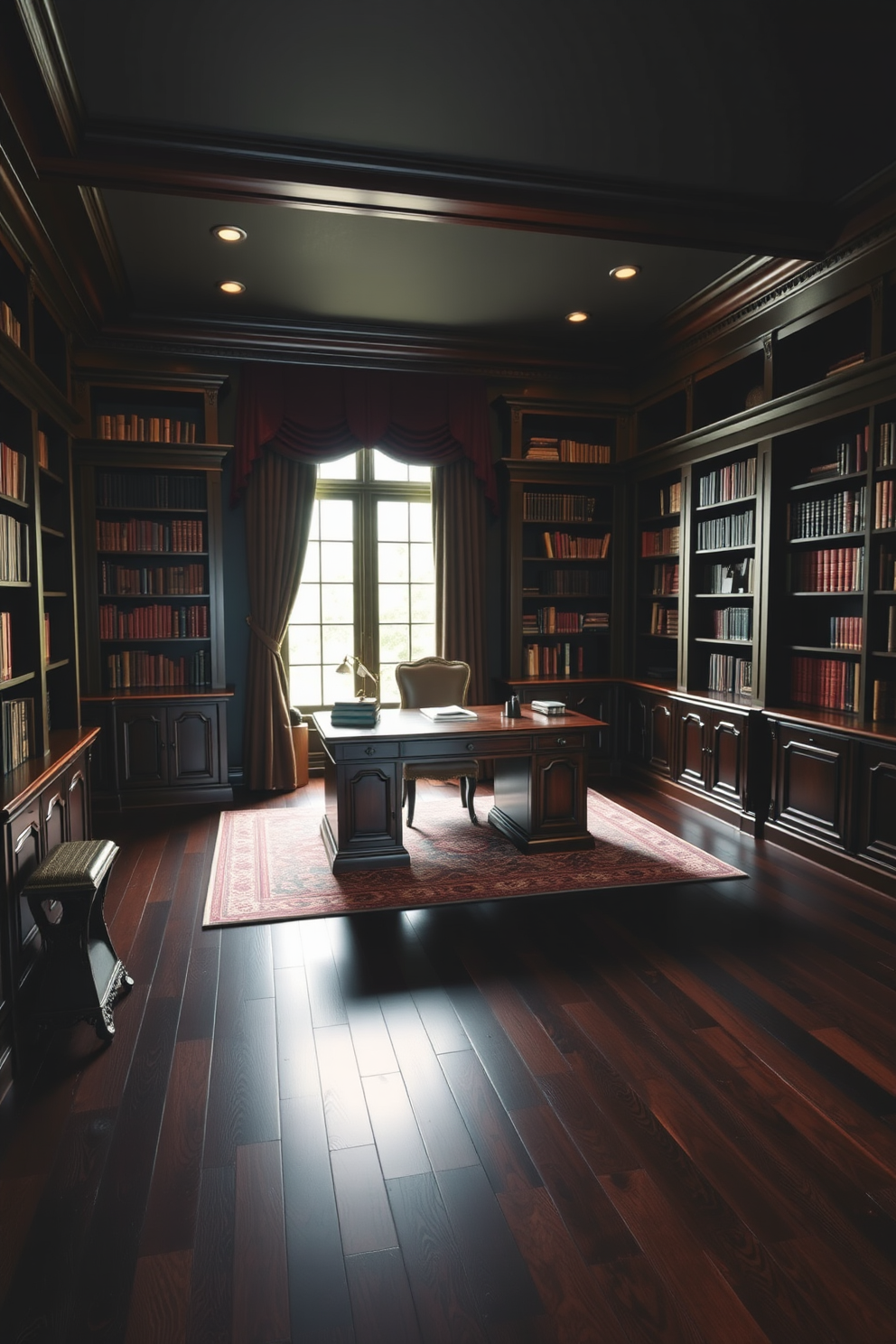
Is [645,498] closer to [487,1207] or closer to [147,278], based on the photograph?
[147,278]

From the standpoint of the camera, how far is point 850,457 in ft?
14.8

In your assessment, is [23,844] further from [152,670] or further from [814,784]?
[814,784]

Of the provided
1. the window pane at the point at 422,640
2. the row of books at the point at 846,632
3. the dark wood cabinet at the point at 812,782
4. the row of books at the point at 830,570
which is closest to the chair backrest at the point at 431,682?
the window pane at the point at 422,640

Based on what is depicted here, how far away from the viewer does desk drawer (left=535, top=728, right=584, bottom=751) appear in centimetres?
445

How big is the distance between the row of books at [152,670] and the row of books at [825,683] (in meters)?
4.00

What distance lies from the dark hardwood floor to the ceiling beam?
3.20 metres

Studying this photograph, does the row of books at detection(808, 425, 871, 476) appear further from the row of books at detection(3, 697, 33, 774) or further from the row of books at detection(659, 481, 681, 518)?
the row of books at detection(3, 697, 33, 774)

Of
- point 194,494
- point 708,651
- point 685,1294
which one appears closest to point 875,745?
point 708,651

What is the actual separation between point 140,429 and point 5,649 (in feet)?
9.19

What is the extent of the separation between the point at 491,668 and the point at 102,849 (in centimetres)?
444

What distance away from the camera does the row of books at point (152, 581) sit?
5855 millimetres

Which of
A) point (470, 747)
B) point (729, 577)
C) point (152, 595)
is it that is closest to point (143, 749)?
point (152, 595)

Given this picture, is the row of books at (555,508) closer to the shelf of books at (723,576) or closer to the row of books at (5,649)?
the shelf of books at (723,576)

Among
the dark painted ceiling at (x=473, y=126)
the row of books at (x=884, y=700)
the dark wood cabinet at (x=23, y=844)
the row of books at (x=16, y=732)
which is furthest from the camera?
the row of books at (x=884, y=700)
